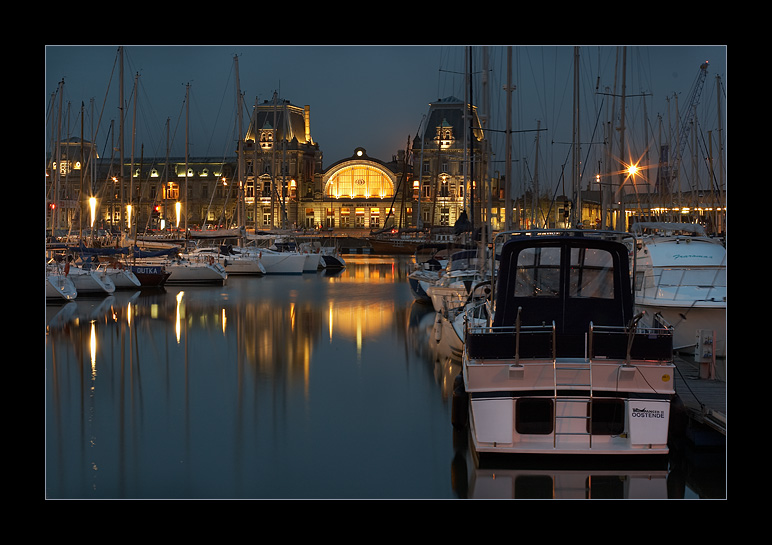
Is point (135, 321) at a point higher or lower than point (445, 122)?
lower

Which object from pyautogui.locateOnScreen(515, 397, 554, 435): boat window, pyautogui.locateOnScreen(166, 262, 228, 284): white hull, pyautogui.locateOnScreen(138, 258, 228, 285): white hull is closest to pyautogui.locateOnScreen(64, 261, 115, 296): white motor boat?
pyautogui.locateOnScreen(138, 258, 228, 285): white hull

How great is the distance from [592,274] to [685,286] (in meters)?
7.80

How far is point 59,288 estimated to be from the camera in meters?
36.2

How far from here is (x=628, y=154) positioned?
35875 millimetres

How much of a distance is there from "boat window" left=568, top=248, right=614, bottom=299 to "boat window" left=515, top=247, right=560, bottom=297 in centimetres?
25

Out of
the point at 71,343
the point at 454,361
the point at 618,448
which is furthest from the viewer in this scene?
the point at 71,343

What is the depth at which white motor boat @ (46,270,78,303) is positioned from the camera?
118 ft

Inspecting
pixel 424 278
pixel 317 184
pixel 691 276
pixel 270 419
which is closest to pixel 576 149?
pixel 424 278

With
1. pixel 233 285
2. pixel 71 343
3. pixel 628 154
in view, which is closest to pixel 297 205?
pixel 233 285

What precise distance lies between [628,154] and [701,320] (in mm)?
17254

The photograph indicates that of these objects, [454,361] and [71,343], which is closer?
[454,361]

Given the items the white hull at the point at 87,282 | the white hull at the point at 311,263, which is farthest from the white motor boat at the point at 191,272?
the white hull at the point at 311,263

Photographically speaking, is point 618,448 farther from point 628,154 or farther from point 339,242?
point 339,242
